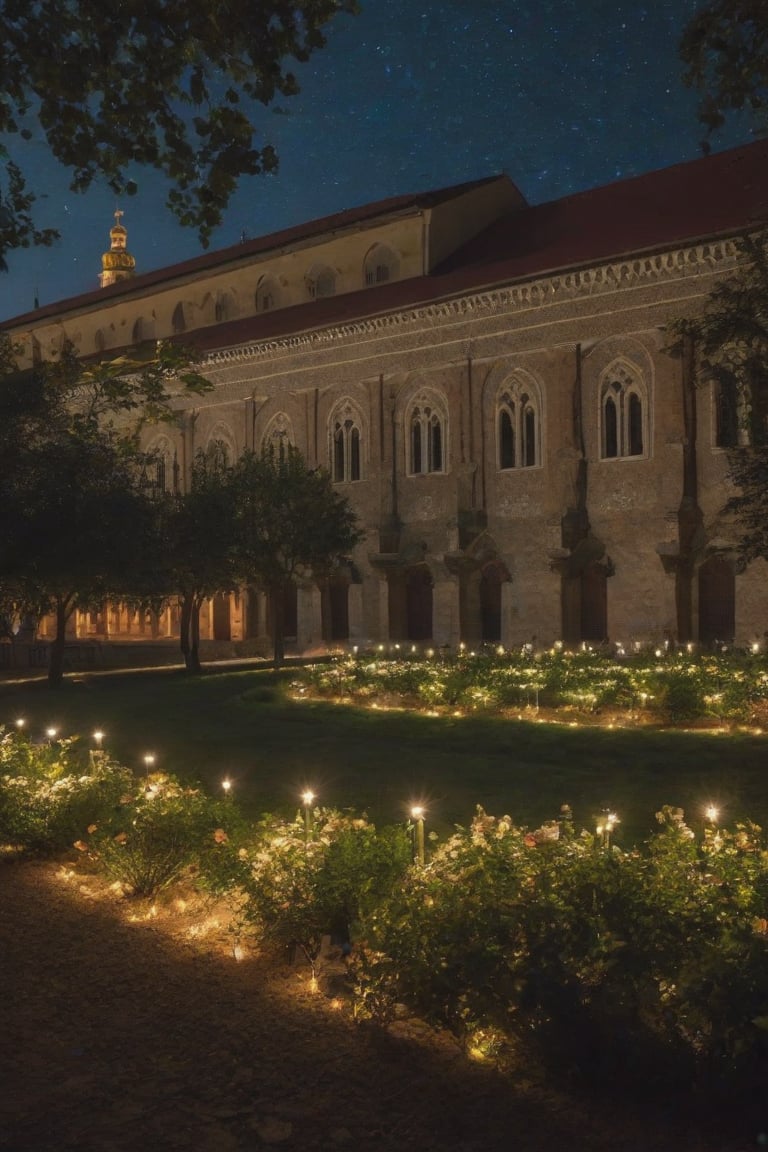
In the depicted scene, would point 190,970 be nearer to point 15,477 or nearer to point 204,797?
point 204,797

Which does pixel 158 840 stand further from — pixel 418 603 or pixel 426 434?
pixel 426 434

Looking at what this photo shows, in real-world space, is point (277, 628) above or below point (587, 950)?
above

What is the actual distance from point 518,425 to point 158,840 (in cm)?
2747

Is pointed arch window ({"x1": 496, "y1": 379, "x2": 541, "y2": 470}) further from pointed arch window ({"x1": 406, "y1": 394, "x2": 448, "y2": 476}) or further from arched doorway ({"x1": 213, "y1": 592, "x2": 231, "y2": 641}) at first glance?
arched doorway ({"x1": 213, "y1": 592, "x2": 231, "y2": 641})

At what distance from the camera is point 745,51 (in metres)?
6.76

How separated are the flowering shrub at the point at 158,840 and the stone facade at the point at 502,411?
22008 mm

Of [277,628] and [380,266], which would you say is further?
[380,266]

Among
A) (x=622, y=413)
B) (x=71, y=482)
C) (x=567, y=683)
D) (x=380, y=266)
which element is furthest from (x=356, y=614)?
(x=71, y=482)

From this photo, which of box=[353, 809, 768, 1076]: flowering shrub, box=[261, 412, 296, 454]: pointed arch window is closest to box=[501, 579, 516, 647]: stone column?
box=[261, 412, 296, 454]: pointed arch window

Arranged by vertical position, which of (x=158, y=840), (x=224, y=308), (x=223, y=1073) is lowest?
(x=223, y=1073)

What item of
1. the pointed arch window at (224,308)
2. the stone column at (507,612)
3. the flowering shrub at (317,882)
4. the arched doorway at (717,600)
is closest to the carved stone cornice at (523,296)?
the pointed arch window at (224,308)

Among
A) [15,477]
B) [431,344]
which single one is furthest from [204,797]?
[431,344]

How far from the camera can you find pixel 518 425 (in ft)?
110

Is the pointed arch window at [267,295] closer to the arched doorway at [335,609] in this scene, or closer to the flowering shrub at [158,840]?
the arched doorway at [335,609]
